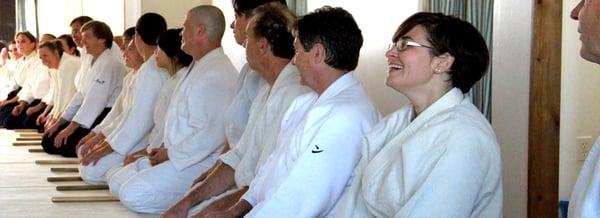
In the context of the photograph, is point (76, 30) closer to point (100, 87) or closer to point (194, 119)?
point (100, 87)

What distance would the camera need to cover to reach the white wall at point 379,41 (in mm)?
4538

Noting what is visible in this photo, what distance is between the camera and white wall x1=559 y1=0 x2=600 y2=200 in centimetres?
390

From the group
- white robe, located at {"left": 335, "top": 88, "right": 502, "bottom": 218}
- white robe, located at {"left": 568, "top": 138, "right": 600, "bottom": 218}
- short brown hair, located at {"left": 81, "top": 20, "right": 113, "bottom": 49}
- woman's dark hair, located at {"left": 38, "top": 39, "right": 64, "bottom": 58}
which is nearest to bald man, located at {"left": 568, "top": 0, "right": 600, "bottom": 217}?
white robe, located at {"left": 568, "top": 138, "right": 600, "bottom": 218}

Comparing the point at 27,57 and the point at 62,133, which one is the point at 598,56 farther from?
the point at 27,57

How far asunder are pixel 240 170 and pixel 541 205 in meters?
1.40

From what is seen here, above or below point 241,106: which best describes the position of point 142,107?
below

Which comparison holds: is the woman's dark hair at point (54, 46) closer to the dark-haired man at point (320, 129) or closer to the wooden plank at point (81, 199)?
the wooden plank at point (81, 199)

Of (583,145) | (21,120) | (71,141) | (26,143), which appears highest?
(583,145)

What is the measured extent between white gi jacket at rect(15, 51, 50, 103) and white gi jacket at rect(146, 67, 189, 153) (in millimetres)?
5819

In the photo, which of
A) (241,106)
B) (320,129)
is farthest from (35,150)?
(320,129)

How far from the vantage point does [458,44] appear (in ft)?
8.57

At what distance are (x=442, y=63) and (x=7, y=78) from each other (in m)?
12.2

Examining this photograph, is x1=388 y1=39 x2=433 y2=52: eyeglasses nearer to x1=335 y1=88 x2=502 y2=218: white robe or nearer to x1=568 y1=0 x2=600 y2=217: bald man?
x1=335 y1=88 x2=502 y2=218: white robe

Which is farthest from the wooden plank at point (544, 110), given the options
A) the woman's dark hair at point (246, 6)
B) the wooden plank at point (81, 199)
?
the wooden plank at point (81, 199)
